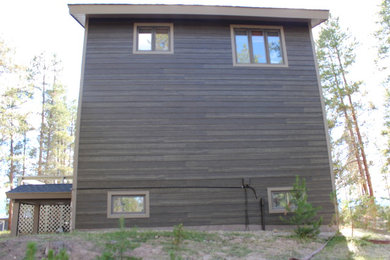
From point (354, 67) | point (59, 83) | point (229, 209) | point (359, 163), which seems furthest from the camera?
point (59, 83)

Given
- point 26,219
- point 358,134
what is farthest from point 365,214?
point 26,219

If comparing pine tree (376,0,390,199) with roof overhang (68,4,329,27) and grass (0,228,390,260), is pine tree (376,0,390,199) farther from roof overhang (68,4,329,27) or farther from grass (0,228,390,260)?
grass (0,228,390,260)

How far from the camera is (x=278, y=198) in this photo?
7102 millimetres

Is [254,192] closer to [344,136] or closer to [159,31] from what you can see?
[159,31]

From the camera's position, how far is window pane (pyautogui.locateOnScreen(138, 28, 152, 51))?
7791 millimetres

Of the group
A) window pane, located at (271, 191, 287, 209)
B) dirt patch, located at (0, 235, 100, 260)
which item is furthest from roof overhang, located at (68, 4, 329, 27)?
dirt patch, located at (0, 235, 100, 260)

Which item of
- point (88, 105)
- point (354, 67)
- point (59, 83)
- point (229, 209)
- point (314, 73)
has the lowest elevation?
point (229, 209)

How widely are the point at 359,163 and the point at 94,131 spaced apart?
13.5 meters

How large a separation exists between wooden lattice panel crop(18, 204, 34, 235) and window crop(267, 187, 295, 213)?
26.9 ft

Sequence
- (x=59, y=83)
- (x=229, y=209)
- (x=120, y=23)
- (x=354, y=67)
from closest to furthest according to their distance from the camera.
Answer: (x=229, y=209) < (x=120, y=23) < (x=354, y=67) < (x=59, y=83)

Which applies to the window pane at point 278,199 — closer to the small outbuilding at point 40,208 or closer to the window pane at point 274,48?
the window pane at point 274,48

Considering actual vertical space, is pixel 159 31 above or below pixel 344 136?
above

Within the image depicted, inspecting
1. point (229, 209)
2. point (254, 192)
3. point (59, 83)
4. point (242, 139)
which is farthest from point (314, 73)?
point (59, 83)

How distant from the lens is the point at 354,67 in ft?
54.0
